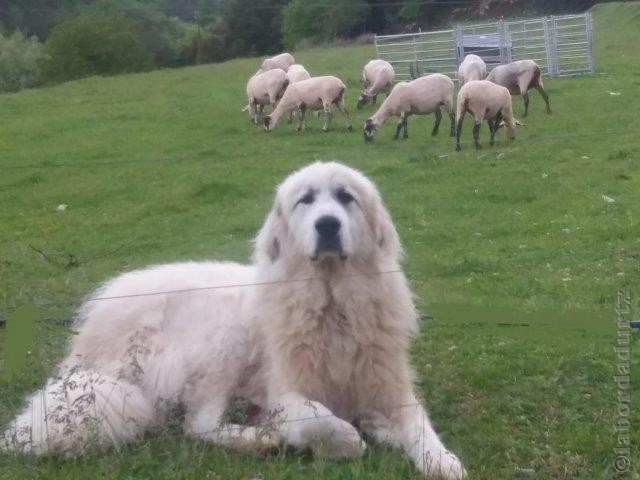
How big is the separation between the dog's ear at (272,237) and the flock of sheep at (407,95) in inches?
409

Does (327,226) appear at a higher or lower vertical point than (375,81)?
higher

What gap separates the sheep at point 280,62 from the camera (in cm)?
2573

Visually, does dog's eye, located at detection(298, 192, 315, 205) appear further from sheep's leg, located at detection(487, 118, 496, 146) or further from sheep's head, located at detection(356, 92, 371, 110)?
sheep's head, located at detection(356, 92, 371, 110)

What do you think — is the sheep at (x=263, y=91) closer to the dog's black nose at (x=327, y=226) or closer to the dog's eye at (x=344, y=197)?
the dog's eye at (x=344, y=197)

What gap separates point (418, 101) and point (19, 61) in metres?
8.13

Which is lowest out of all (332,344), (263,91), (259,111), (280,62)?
(259,111)

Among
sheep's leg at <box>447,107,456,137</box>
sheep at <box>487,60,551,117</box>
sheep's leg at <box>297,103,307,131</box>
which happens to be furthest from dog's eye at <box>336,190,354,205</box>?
sheep at <box>487,60,551,117</box>

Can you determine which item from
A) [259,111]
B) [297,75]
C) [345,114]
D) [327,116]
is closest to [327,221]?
[327,116]

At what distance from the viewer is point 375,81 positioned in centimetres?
2231

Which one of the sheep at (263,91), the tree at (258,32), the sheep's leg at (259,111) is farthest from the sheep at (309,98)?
the tree at (258,32)

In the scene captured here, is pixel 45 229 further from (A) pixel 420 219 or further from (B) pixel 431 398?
(B) pixel 431 398

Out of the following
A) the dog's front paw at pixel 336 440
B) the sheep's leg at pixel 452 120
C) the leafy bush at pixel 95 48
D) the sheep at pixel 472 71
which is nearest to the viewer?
the dog's front paw at pixel 336 440

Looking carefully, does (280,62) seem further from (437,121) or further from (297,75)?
(437,121)

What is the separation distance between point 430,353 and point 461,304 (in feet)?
4.05
